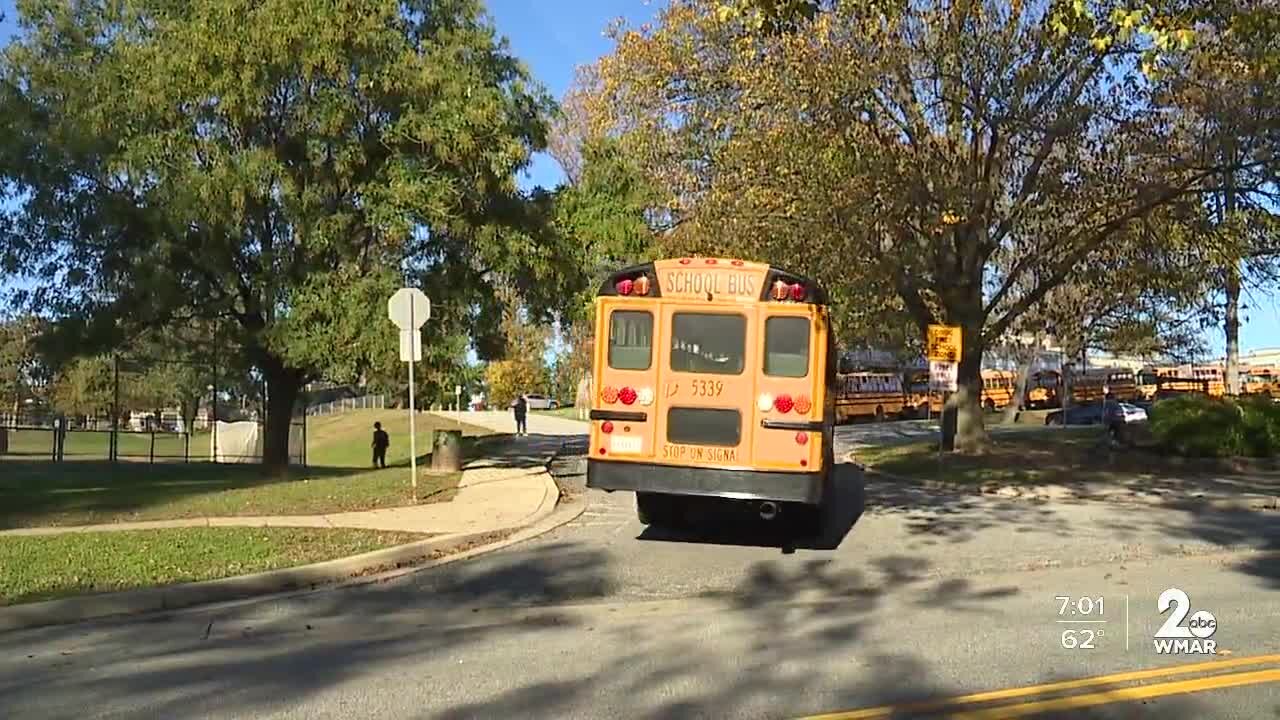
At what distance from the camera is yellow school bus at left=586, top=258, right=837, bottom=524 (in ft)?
37.1

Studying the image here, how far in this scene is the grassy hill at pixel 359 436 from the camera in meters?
45.0

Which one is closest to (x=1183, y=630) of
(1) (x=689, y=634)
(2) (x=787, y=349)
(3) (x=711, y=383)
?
(1) (x=689, y=634)

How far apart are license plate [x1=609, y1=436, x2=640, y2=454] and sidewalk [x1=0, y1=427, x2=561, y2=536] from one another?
258cm

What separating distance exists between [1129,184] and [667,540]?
1178cm

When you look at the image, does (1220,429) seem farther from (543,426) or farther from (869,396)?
(543,426)

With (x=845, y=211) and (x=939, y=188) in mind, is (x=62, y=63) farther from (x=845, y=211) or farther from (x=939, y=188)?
(x=939, y=188)

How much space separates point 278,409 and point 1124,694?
19.3 meters

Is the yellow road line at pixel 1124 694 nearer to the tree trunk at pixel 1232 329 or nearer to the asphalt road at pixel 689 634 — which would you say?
the asphalt road at pixel 689 634

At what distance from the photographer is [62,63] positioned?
66.3ft

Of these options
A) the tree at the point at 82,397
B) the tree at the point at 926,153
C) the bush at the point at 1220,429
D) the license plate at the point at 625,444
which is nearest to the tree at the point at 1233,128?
the tree at the point at 926,153

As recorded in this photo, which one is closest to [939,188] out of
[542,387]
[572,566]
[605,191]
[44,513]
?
[605,191]

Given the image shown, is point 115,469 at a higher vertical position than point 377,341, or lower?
lower

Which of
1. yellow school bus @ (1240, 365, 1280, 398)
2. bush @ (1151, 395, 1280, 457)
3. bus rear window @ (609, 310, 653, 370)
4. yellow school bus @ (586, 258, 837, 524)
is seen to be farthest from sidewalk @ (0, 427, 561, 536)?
yellow school bus @ (1240, 365, 1280, 398)

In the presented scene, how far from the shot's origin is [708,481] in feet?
37.3
